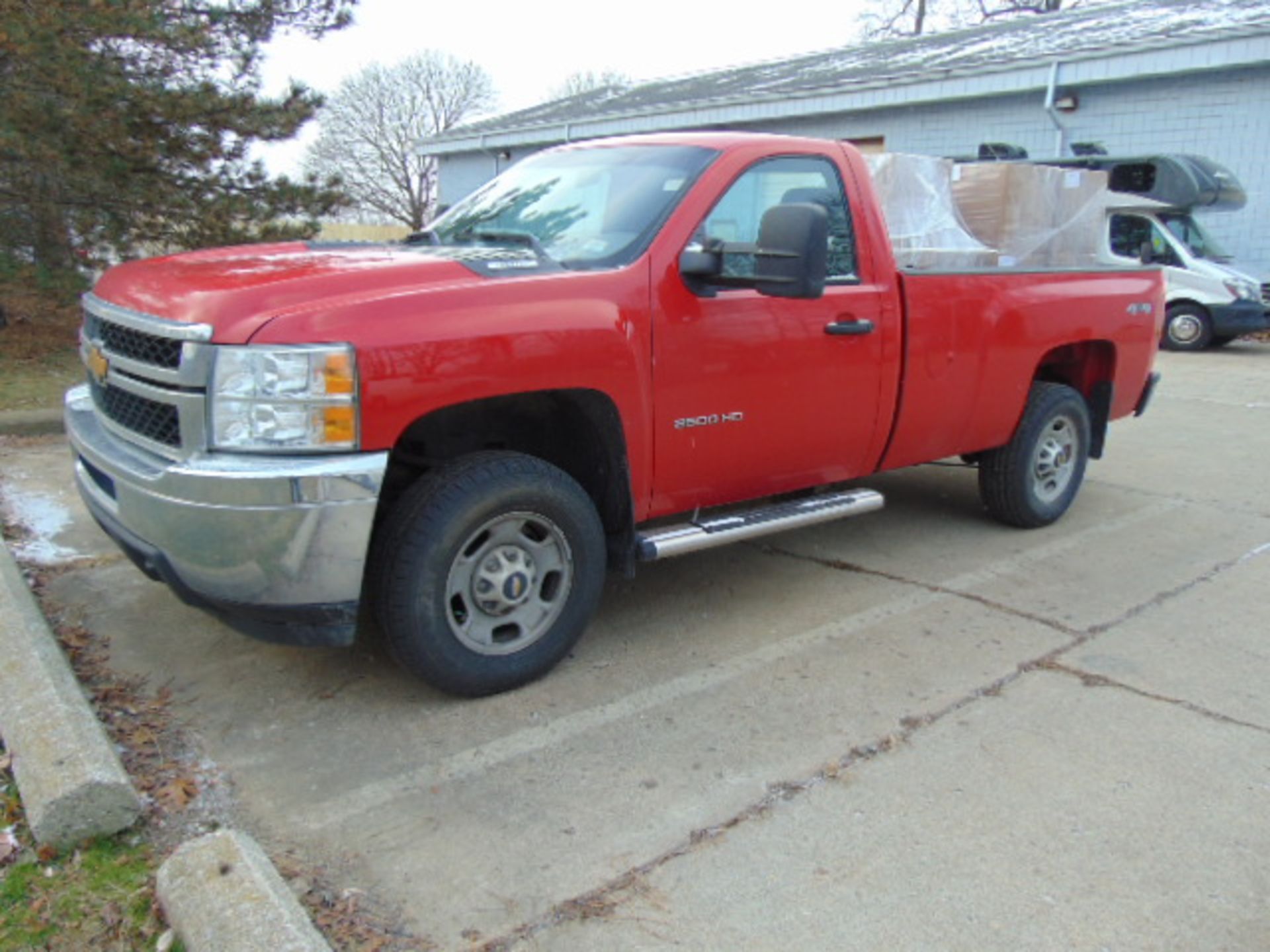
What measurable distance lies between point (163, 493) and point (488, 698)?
131 centimetres

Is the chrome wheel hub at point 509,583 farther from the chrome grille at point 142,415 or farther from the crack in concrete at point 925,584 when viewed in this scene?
the crack in concrete at point 925,584

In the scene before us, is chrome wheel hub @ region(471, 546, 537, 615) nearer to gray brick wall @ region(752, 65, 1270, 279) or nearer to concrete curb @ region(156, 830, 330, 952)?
concrete curb @ region(156, 830, 330, 952)

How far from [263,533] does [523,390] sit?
3.08ft

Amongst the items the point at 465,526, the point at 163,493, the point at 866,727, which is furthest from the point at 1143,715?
the point at 163,493

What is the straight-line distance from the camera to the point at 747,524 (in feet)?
13.8

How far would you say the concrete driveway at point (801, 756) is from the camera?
2.64 m

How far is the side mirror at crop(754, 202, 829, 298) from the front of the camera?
3.77 metres

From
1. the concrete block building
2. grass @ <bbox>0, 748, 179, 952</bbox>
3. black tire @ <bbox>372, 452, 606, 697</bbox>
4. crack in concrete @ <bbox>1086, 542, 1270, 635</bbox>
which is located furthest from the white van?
grass @ <bbox>0, 748, 179, 952</bbox>

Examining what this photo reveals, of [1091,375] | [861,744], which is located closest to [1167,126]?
[1091,375]

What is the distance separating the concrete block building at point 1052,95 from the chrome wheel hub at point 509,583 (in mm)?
15345

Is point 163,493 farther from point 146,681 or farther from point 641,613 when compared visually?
point 641,613

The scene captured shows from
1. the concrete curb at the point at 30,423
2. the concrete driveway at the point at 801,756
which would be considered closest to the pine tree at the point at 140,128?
the concrete curb at the point at 30,423

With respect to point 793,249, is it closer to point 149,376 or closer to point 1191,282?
point 149,376

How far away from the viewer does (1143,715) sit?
12.1ft
